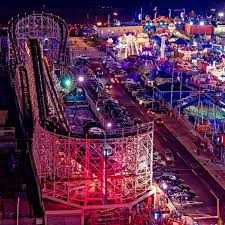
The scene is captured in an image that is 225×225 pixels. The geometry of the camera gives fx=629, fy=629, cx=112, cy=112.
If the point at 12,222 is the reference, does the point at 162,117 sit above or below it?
above

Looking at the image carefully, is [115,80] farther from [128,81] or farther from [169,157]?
[169,157]

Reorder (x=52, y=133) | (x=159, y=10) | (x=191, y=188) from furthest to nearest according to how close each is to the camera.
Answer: (x=159, y=10)
(x=191, y=188)
(x=52, y=133)

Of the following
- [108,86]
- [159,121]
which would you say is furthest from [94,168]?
[108,86]

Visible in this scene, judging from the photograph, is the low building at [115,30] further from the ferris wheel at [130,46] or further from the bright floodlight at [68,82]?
the bright floodlight at [68,82]

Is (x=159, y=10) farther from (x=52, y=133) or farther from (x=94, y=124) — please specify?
(x=52, y=133)

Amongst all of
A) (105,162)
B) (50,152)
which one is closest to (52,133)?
(50,152)

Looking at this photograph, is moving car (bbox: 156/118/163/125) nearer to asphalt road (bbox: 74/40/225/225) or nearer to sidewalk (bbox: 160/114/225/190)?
sidewalk (bbox: 160/114/225/190)
